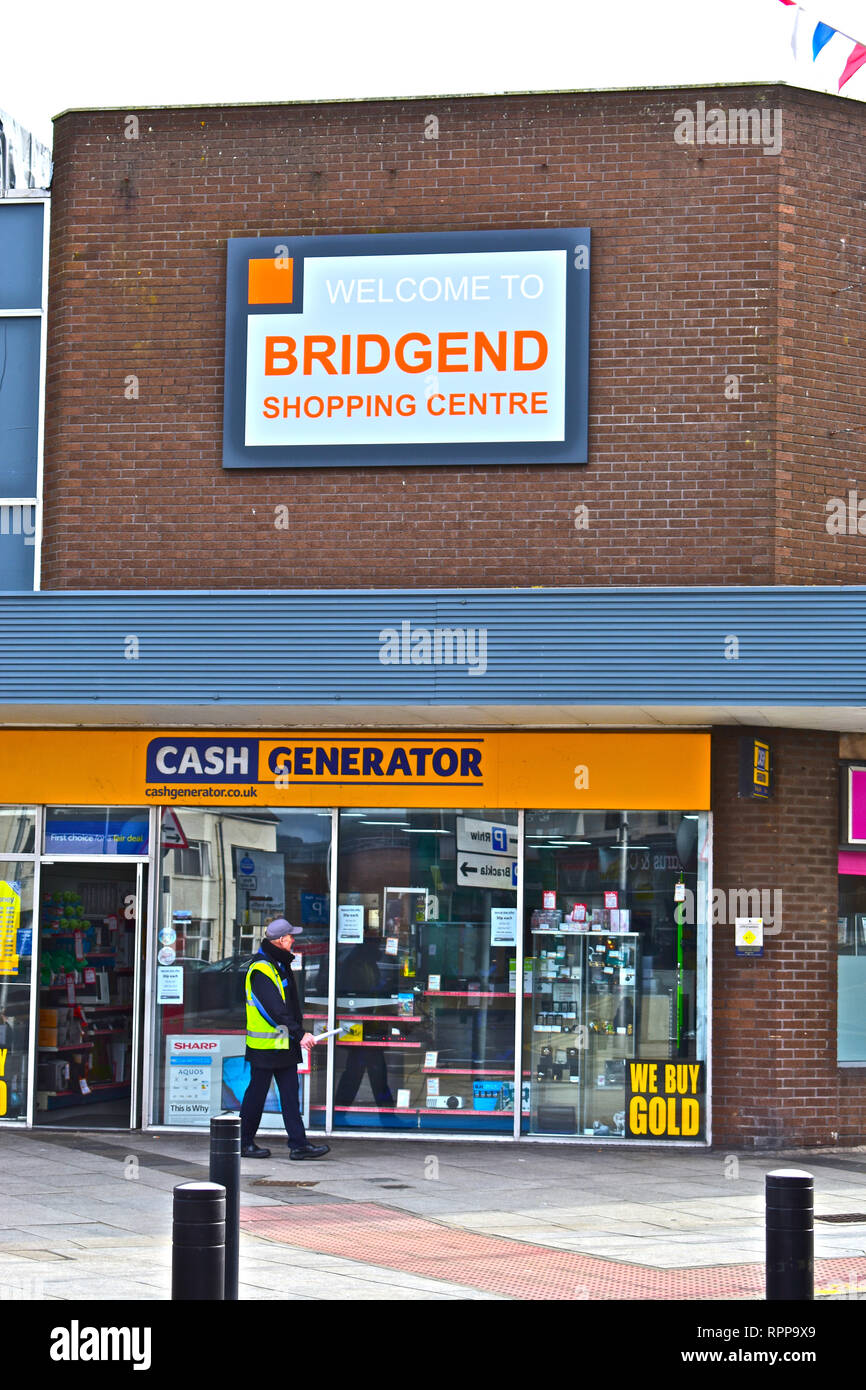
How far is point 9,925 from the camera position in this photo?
14.9 m

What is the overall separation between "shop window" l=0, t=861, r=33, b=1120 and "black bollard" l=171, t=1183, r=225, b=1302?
346 inches

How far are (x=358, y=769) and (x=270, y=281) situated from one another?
14.0 ft

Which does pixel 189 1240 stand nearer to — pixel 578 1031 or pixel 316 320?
pixel 578 1031

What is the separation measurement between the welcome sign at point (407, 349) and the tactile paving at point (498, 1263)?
651 cm

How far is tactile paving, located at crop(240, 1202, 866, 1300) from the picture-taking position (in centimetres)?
844

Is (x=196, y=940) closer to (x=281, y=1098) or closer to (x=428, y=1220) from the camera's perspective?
(x=281, y=1098)

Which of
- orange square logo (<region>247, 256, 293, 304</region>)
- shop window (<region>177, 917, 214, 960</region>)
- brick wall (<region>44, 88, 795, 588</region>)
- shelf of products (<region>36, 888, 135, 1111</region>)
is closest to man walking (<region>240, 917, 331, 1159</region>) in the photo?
shop window (<region>177, 917, 214, 960</region>)

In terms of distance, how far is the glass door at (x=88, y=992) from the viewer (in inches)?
580

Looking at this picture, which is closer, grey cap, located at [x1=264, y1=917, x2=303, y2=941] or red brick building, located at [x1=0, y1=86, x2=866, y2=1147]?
grey cap, located at [x1=264, y1=917, x2=303, y2=941]

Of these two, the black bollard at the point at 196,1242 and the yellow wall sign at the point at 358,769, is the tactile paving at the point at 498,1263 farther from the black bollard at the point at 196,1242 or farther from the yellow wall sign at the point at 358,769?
the yellow wall sign at the point at 358,769

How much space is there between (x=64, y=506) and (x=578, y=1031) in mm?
6327

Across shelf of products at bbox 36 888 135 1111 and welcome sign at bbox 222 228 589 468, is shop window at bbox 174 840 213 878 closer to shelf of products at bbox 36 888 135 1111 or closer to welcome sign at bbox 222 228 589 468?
shelf of products at bbox 36 888 135 1111

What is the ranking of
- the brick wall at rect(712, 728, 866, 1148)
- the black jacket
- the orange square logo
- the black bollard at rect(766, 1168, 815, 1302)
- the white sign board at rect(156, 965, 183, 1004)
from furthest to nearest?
1. the white sign board at rect(156, 965, 183, 1004)
2. the orange square logo
3. the brick wall at rect(712, 728, 866, 1148)
4. the black jacket
5. the black bollard at rect(766, 1168, 815, 1302)

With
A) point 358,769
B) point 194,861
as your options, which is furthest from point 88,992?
point 358,769
